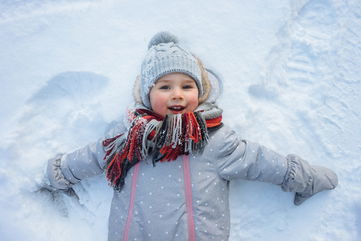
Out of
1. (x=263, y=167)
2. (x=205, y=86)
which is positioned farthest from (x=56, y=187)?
(x=263, y=167)

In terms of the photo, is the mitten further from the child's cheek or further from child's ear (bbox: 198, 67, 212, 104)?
child's ear (bbox: 198, 67, 212, 104)

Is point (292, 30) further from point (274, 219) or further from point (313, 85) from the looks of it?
point (274, 219)

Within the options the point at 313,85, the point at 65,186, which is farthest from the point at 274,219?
the point at 65,186

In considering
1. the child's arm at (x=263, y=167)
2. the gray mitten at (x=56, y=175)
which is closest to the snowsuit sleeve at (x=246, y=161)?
the child's arm at (x=263, y=167)

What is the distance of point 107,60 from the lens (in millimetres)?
1790

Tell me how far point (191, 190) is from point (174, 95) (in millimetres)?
408

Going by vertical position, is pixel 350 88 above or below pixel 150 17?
below

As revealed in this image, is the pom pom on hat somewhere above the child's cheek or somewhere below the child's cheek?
above

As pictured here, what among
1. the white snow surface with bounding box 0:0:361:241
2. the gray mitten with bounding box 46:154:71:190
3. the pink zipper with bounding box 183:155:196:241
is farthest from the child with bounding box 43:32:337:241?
the gray mitten with bounding box 46:154:71:190

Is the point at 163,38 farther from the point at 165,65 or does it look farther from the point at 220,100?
the point at 220,100

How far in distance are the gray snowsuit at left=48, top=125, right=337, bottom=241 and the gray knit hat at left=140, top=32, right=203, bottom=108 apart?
0.96 feet

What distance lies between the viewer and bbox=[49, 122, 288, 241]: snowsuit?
4.39 ft

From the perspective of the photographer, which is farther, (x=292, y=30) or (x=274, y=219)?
(x=292, y=30)

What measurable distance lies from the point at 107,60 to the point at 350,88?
1266mm
